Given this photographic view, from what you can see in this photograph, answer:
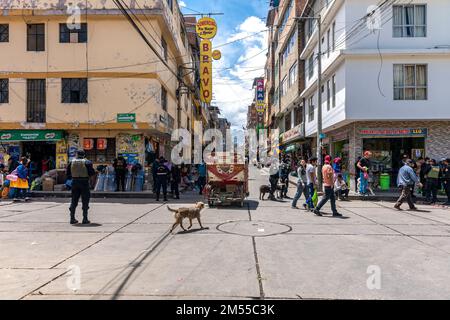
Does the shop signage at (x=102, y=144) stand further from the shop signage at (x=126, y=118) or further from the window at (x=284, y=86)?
the window at (x=284, y=86)

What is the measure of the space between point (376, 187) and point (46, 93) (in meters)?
18.2

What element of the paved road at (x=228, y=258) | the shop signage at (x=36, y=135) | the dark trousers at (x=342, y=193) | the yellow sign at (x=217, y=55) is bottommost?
the paved road at (x=228, y=258)

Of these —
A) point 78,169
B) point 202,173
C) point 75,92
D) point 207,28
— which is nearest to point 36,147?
point 75,92

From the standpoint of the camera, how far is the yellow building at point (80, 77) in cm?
1970

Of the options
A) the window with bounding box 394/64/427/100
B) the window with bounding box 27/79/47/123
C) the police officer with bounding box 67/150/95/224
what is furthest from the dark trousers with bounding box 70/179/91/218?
the window with bounding box 394/64/427/100

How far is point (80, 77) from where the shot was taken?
1984cm

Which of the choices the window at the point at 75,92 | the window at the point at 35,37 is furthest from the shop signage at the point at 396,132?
the window at the point at 35,37

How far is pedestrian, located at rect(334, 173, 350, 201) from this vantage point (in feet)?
51.4

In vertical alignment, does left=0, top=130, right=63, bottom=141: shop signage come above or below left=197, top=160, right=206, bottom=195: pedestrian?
above

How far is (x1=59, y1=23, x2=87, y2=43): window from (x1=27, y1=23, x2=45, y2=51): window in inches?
41.0

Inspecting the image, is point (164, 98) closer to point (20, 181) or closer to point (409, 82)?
point (20, 181)

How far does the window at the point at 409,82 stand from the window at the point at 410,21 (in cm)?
160

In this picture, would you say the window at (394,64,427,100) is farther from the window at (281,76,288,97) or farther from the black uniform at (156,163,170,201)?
the window at (281,76,288,97)
